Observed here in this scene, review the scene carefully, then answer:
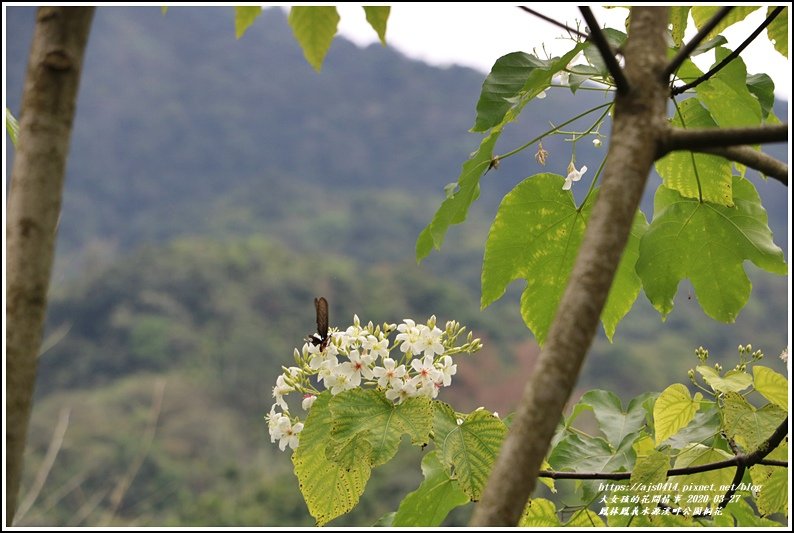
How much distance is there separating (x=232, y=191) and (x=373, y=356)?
41.9 metres

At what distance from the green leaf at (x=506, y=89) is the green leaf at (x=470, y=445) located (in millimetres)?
342

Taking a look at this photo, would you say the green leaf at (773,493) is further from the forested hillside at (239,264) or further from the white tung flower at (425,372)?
the forested hillside at (239,264)

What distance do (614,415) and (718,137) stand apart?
83 cm

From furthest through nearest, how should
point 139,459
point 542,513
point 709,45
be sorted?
point 139,459 → point 542,513 → point 709,45

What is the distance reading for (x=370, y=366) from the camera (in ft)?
3.40

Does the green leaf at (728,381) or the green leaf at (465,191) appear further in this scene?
the green leaf at (728,381)

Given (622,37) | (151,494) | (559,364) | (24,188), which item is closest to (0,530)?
(24,188)

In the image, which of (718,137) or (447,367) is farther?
(447,367)

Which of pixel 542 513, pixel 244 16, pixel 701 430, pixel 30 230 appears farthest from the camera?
pixel 701 430

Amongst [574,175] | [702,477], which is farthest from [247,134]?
[702,477]

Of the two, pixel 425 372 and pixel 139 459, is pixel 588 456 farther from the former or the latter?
pixel 139 459

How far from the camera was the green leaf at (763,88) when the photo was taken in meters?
1.06

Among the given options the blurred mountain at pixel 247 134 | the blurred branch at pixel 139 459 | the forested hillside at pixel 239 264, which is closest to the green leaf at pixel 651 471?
the forested hillside at pixel 239 264

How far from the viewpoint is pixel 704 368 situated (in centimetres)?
111
